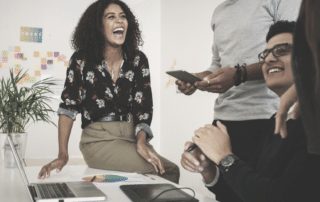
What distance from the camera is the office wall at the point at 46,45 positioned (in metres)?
4.66

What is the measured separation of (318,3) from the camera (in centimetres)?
29

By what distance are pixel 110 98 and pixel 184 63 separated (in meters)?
2.53

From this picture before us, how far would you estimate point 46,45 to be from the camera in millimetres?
4836

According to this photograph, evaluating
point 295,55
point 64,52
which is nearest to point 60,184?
point 295,55

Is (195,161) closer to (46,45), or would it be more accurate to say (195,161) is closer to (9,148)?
(9,148)

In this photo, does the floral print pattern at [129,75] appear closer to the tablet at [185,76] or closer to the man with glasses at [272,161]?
the tablet at [185,76]

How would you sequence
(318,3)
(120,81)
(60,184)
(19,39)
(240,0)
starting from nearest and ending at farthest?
(318,3), (60,184), (240,0), (120,81), (19,39)

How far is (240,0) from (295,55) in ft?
4.26

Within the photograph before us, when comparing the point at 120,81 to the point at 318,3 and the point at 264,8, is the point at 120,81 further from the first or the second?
the point at 318,3

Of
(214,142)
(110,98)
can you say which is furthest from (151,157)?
(214,142)

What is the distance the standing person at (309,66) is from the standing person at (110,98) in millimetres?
1258

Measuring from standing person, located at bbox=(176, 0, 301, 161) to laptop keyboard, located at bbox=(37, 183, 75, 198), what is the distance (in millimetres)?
659

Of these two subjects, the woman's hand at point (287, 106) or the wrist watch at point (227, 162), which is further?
the wrist watch at point (227, 162)

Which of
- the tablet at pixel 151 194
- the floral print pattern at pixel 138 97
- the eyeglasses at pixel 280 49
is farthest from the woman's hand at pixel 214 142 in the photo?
the floral print pattern at pixel 138 97
